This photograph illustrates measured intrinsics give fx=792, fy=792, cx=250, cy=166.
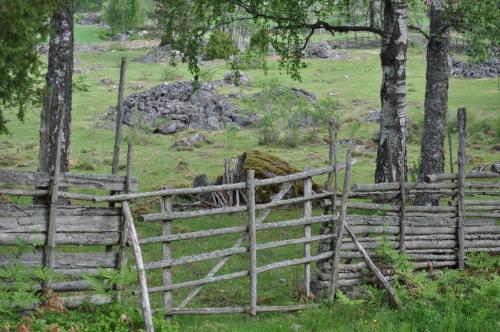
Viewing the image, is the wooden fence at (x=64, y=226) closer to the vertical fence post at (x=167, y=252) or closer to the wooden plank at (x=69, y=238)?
the wooden plank at (x=69, y=238)

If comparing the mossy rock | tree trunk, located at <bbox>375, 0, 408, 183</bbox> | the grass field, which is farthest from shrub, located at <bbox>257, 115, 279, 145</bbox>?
tree trunk, located at <bbox>375, 0, 408, 183</bbox>

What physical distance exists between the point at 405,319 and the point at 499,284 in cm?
137

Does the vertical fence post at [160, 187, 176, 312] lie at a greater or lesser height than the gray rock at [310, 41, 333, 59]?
lesser

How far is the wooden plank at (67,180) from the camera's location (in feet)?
28.7

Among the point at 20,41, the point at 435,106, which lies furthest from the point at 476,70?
the point at 20,41

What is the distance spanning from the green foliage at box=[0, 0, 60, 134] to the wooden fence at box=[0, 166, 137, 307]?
0.98 meters

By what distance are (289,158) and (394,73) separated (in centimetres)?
955

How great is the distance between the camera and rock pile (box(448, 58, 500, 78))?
4788 centimetres

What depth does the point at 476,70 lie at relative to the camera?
48688 millimetres

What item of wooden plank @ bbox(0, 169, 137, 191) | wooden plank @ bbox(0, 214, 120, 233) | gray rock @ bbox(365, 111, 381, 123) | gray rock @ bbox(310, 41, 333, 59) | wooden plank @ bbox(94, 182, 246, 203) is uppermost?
gray rock @ bbox(310, 41, 333, 59)

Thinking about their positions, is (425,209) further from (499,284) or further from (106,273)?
(106,273)

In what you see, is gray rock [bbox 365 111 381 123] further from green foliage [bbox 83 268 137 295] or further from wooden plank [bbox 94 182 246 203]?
green foliage [bbox 83 268 137 295]

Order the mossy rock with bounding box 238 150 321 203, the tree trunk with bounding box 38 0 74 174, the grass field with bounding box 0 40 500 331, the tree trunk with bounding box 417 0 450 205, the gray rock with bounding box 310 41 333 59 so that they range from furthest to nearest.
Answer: the gray rock with bounding box 310 41 333 59 → the mossy rock with bounding box 238 150 321 203 → the tree trunk with bounding box 417 0 450 205 → the tree trunk with bounding box 38 0 74 174 → the grass field with bounding box 0 40 500 331

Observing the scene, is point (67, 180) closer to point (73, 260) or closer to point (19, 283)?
point (73, 260)
